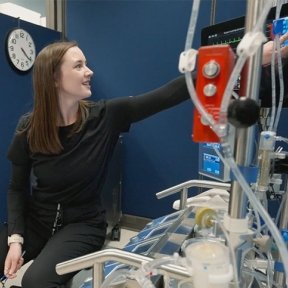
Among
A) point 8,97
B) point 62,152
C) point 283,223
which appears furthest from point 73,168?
point 8,97

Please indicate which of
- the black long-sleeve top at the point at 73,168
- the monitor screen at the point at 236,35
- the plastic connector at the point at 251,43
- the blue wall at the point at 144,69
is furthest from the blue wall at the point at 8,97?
the plastic connector at the point at 251,43

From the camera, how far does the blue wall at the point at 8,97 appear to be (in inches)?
83.2

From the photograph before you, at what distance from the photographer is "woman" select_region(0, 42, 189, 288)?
127 cm

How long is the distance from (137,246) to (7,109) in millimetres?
1695

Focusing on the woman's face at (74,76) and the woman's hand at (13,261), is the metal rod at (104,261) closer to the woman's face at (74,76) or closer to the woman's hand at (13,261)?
the woman's hand at (13,261)

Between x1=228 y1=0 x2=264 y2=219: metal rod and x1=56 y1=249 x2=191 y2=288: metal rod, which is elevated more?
x1=228 y1=0 x2=264 y2=219: metal rod

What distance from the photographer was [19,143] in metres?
1.33

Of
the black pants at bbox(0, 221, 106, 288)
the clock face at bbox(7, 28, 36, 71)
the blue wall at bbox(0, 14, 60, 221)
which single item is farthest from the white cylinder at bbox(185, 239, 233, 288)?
the clock face at bbox(7, 28, 36, 71)

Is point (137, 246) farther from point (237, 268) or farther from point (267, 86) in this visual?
point (267, 86)

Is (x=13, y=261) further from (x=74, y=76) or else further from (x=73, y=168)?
(x=74, y=76)

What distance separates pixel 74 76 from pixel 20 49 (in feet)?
3.96

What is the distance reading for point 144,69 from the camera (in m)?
2.49

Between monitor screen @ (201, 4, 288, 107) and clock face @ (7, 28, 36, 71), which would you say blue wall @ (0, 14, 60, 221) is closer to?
clock face @ (7, 28, 36, 71)

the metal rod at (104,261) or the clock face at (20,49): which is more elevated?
the clock face at (20,49)
